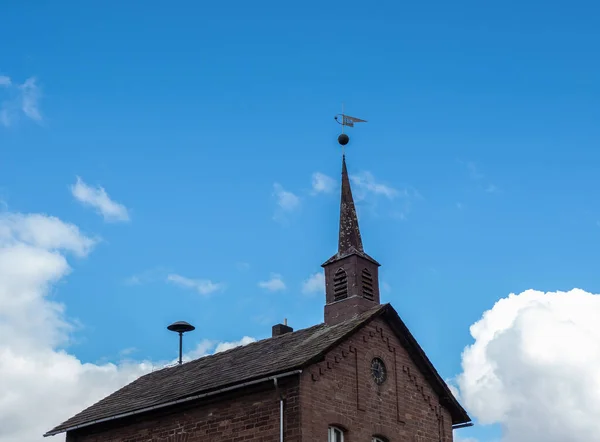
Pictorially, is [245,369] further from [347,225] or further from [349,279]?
[347,225]

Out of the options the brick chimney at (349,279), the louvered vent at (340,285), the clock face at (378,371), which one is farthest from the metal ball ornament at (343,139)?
the clock face at (378,371)

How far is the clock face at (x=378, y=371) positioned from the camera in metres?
27.7

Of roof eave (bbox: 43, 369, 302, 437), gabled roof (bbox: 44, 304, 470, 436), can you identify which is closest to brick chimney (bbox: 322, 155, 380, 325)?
gabled roof (bbox: 44, 304, 470, 436)

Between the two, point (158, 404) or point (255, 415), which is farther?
point (158, 404)

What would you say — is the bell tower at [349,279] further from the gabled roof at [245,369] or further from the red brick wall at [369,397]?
the red brick wall at [369,397]

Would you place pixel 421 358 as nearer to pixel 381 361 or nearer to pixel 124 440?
pixel 381 361

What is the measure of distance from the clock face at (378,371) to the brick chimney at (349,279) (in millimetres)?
1964

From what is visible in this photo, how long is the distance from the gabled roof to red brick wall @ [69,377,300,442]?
1.62 feet

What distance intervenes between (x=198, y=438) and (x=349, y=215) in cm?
1038

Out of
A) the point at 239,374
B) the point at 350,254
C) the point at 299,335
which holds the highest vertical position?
the point at 350,254

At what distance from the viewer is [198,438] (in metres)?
Answer: 26.5

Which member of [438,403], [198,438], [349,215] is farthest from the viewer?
[349,215]

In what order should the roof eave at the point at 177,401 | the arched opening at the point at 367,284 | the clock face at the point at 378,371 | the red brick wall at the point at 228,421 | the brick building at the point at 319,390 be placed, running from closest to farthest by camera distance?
the red brick wall at the point at 228,421 → the roof eave at the point at 177,401 → the brick building at the point at 319,390 → the clock face at the point at 378,371 → the arched opening at the point at 367,284

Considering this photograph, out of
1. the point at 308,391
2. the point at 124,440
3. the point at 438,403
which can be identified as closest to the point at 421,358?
the point at 438,403
